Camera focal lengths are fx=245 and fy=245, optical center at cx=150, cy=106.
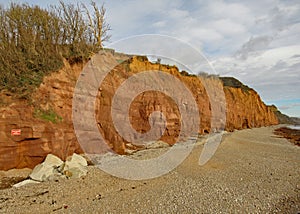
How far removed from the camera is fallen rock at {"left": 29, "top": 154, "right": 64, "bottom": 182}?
7.91m

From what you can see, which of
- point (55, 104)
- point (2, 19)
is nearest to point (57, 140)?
point (55, 104)

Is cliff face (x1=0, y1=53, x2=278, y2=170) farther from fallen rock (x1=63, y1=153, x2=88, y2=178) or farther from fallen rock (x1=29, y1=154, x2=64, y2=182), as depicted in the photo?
fallen rock (x1=63, y1=153, x2=88, y2=178)

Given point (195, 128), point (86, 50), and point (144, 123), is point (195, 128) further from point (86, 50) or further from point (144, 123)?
point (86, 50)

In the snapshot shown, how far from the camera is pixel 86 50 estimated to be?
42.3ft

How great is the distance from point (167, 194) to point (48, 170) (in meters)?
4.16

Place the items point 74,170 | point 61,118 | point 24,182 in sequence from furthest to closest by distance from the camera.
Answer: point 61,118 < point 74,170 < point 24,182

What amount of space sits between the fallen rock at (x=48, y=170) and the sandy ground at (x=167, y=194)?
388 millimetres

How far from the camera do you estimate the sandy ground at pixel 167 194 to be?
5.82 meters

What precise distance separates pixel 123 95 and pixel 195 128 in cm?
1155

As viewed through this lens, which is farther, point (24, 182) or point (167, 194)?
point (24, 182)

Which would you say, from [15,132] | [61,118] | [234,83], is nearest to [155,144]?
[61,118]

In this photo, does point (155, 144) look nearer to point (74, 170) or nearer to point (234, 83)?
point (74, 170)

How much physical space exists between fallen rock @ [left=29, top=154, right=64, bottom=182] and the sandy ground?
1.27 ft

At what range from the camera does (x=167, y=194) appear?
6.62 metres
